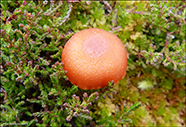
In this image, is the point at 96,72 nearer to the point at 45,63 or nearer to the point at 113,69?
the point at 113,69

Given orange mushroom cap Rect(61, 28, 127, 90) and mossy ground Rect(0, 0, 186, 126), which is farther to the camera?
mossy ground Rect(0, 0, 186, 126)

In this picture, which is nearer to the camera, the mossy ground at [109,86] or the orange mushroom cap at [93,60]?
the orange mushroom cap at [93,60]

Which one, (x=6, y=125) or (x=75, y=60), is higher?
(x=75, y=60)

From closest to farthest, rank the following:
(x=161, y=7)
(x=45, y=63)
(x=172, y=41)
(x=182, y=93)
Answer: (x=45, y=63) < (x=161, y=7) < (x=172, y=41) < (x=182, y=93)

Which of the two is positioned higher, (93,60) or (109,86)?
(93,60)

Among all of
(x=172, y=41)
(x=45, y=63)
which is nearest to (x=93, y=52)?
(x=45, y=63)

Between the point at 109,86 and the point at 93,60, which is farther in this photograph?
the point at 109,86

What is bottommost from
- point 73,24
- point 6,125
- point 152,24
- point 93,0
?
point 6,125

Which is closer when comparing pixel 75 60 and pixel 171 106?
pixel 75 60
